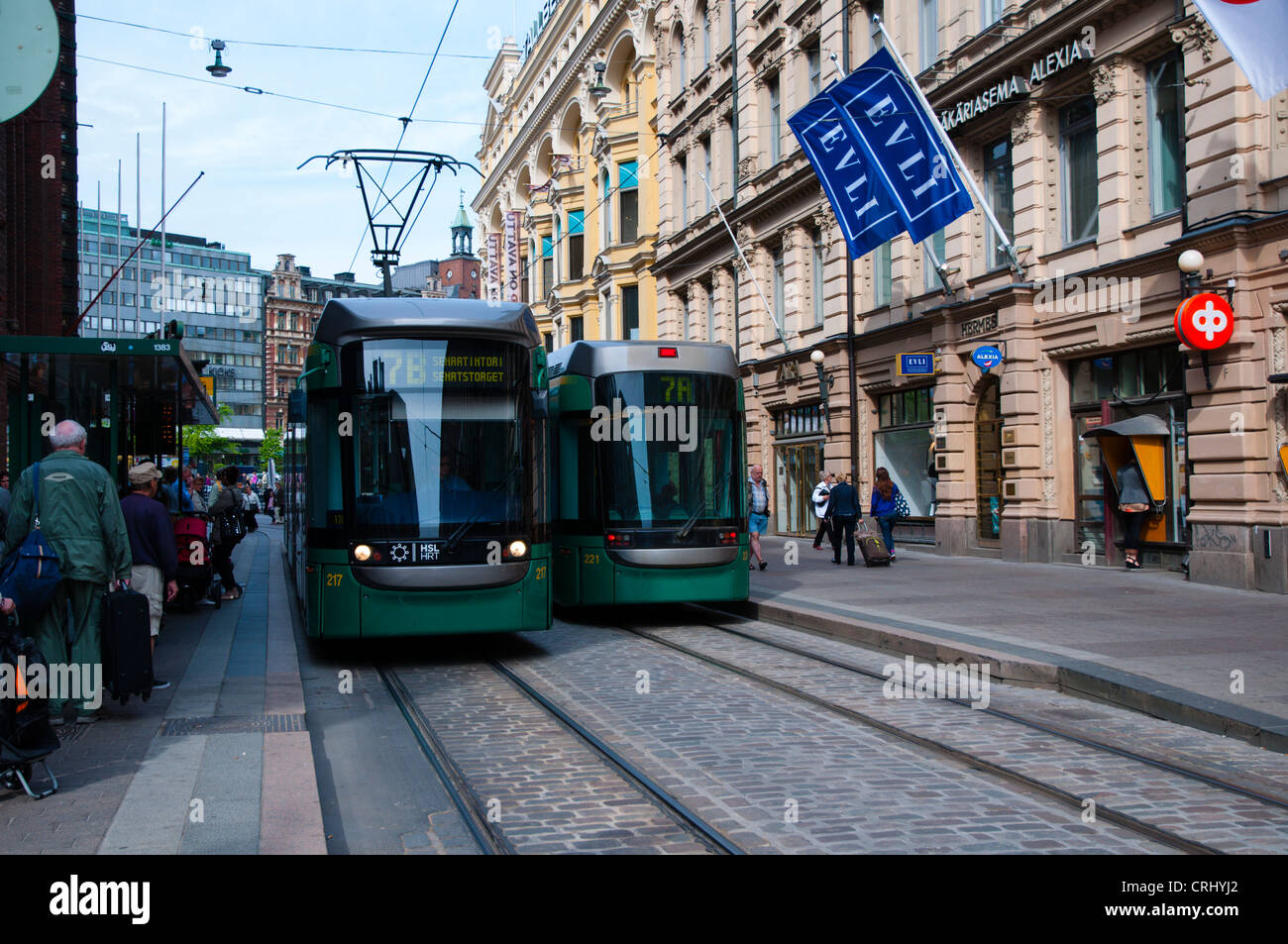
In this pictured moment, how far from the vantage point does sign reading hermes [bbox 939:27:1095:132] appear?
733 inches

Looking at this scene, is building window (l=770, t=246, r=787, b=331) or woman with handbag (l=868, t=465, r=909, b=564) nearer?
woman with handbag (l=868, t=465, r=909, b=564)

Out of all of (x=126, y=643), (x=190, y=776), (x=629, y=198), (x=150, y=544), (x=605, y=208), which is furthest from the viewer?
(x=605, y=208)

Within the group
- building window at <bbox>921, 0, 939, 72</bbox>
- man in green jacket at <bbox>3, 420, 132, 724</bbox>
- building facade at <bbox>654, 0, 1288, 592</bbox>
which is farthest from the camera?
building window at <bbox>921, 0, 939, 72</bbox>

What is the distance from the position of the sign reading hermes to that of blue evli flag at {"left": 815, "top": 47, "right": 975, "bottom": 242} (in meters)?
1.75

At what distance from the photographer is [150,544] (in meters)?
8.89

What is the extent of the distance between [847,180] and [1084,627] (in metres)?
11.8

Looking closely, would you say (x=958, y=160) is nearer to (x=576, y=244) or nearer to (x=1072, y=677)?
(x=1072, y=677)

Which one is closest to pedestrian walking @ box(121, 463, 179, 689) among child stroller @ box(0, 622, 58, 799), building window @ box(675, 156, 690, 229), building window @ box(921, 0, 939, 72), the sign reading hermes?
child stroller @ box(0, 622, 58, 799)

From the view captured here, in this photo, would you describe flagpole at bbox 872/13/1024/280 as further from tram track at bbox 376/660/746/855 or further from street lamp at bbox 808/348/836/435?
tram track at bbox 376/660/746/855

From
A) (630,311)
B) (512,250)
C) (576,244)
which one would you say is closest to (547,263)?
(576,244)

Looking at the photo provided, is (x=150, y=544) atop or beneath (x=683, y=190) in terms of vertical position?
beneath
